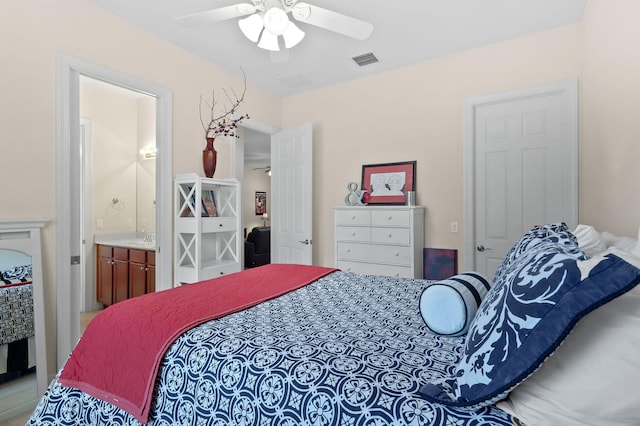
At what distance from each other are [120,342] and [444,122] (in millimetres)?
3244

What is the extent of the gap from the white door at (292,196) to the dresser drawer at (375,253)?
478 mm

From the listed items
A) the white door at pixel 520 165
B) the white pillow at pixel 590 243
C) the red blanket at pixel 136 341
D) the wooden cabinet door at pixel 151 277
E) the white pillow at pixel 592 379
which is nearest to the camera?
the white pillow at pixel 592 379

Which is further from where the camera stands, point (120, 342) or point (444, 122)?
point (444, 122)

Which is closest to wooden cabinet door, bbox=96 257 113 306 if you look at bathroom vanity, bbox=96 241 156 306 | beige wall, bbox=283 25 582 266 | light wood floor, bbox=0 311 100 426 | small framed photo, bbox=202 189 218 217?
bathroom vanity, bbox=96 241 156 306

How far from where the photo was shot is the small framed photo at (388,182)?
11.6 feet

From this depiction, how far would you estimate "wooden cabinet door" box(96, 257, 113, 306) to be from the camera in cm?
408

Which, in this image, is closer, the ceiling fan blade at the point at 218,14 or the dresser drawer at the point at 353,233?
the ceiling fan blade at the point at 218,14

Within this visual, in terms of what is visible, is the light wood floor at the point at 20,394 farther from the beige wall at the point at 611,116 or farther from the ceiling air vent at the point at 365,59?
the ceiling air vent at the point at 365,59

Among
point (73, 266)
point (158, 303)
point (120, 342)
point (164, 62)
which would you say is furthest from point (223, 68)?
point (120, 342)

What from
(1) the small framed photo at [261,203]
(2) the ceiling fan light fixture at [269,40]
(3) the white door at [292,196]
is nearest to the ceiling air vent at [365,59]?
(3) the white door at [292,196]

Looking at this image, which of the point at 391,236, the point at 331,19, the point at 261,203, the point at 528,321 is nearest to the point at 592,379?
the point at 528,321

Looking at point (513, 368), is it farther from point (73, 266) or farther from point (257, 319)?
point (73, 266)

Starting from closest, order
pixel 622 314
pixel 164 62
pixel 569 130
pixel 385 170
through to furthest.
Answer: pixel 622 314, pixel 569 130, pixel 164 62, pixel 385 170

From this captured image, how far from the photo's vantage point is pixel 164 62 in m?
3.01
